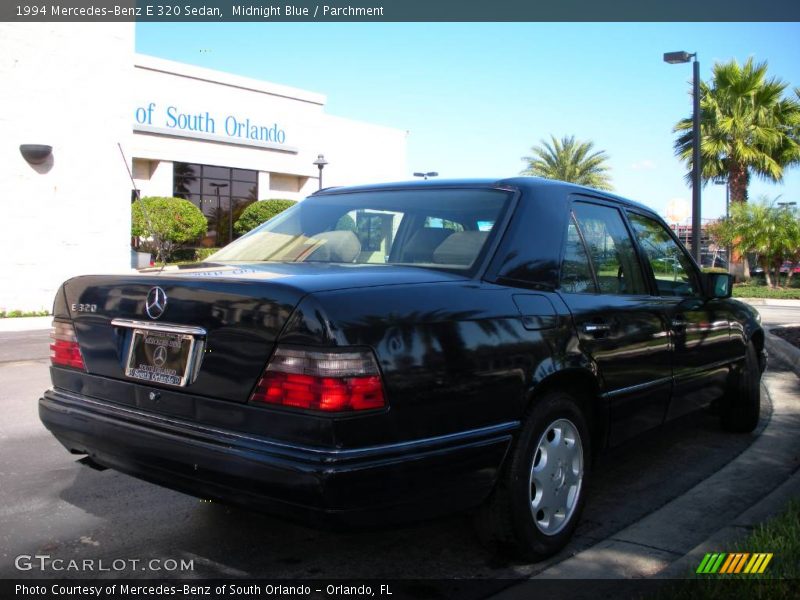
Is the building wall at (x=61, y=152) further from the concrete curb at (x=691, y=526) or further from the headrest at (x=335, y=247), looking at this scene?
the concrete curb at (x=691, y=526)

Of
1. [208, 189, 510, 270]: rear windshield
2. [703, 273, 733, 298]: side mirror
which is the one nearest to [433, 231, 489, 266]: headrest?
[208, 189, 510, 270]: rear windshield

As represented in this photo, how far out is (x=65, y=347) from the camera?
3453 millimetres

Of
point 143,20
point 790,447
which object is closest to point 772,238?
point 143,20

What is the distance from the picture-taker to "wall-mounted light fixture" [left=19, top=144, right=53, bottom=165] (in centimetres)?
1469

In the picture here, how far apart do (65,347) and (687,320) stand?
11.2 ft

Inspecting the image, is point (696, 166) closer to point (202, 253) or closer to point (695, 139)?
point (695, 139)

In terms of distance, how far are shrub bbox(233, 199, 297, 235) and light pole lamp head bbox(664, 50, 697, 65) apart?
627 inches

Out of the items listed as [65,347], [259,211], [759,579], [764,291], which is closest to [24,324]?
[65,347]

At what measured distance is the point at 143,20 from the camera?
1669 centimetres

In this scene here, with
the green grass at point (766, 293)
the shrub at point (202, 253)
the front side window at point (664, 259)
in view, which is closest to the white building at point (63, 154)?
the shrub at point (202, 253)

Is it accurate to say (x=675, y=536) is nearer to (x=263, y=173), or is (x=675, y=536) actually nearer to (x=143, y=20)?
(x=143, y=20)

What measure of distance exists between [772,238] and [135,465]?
27.0 metres

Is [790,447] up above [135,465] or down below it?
below

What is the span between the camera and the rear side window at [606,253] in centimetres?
389
